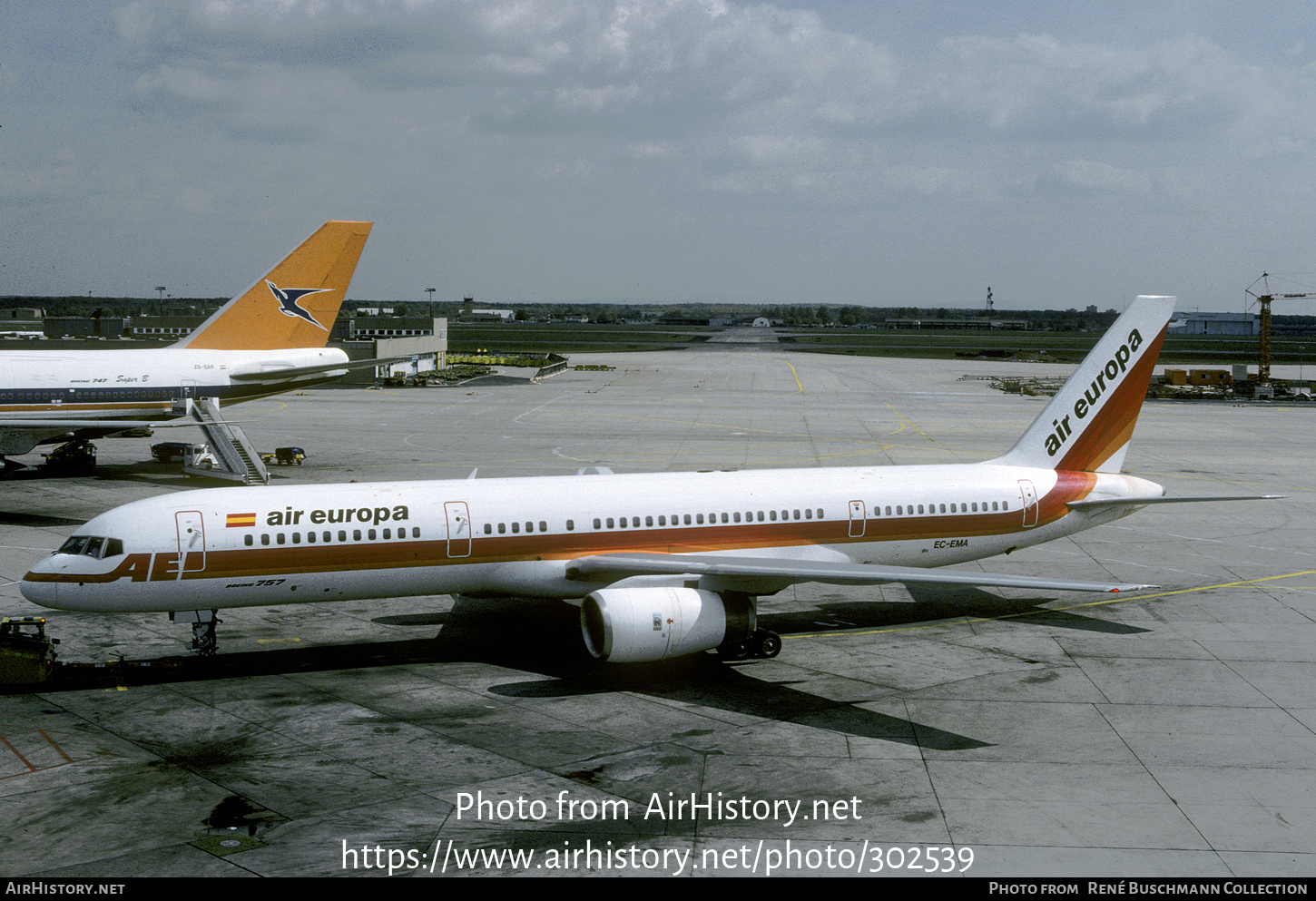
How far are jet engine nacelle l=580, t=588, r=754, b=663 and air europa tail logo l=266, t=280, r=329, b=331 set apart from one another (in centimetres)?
3666

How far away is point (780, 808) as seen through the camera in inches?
693

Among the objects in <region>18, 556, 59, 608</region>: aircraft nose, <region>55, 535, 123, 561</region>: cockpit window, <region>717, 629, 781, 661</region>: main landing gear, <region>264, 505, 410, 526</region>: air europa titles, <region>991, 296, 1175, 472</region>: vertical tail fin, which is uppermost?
<region>991, 296, 1175, 472</region>: vertical tail fin

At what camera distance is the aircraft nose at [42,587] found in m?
23.3

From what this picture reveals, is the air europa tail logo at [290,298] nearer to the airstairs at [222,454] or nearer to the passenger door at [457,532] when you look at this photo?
the airstairs at [222,454]

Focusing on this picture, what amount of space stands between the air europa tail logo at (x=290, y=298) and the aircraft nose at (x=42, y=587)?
33.0 meters

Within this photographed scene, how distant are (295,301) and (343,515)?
3323cm

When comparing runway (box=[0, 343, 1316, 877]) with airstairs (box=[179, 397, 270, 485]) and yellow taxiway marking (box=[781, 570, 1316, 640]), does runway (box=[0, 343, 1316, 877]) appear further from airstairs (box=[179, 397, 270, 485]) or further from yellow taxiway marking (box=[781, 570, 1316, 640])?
airstairs (box=[179, 397, 270, 485])

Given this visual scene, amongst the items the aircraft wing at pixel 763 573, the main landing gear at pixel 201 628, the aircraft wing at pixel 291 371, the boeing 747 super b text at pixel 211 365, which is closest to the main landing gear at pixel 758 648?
the aircraft wing at pixel 763 573

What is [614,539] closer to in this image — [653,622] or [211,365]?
[653,622]

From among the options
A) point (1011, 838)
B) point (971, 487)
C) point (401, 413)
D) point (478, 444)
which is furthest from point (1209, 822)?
point (401, 413)

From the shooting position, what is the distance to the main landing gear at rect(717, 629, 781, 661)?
2597cm

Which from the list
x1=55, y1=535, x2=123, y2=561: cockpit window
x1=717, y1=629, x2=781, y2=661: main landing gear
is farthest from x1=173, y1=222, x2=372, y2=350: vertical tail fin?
x1=717, y1=629, x2=781, y2=661: main landing gear

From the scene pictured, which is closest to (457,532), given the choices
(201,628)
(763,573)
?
(201,628)
